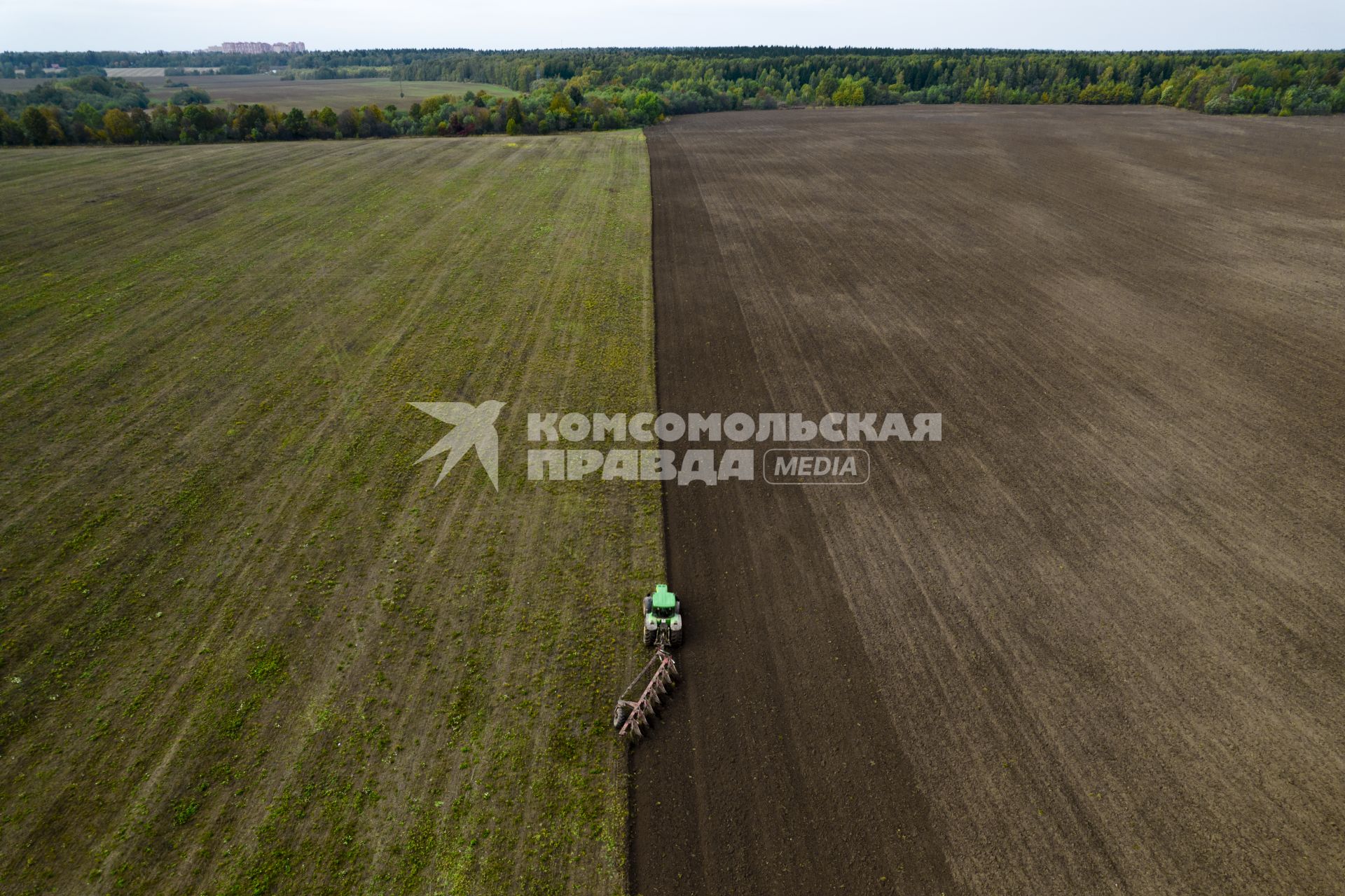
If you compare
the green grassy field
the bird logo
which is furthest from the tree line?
the bird logo

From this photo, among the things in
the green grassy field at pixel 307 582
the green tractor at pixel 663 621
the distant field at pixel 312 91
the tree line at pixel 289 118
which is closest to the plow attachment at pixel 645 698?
the green tractor at pixel 663 621

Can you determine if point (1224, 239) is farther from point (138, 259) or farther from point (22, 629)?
point (138, 259)

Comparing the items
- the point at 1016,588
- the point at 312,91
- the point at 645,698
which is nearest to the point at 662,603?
the point at 645,698

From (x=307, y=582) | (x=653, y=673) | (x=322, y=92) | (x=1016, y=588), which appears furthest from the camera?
(x=322, y=92)

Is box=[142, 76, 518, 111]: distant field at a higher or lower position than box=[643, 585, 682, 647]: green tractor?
higher

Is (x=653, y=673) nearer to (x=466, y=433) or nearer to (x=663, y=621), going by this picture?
(x=663, y=621)

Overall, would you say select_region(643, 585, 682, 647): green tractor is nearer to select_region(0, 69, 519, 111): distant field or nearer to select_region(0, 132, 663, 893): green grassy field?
select_region(0, 132, 663, 893): green grassy field
